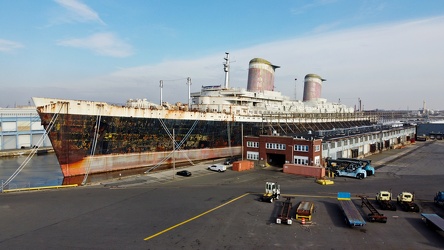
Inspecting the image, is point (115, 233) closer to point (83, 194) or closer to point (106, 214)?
point (106, 214)

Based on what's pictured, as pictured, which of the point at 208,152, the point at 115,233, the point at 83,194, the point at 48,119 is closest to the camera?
the point at 115,233

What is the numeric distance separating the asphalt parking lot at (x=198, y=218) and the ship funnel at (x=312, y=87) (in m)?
65.8

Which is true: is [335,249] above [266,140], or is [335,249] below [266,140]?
below

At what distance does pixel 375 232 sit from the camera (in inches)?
658

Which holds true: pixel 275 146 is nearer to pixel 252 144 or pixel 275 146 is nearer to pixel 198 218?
pixel 252 144

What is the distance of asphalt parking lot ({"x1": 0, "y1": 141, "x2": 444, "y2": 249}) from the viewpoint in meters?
15.2

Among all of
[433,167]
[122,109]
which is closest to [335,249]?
[122,109]

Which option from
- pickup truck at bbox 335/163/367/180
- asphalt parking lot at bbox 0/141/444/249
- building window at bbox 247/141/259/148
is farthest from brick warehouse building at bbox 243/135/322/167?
asphalt parking lot at bbox 0/141/444/249

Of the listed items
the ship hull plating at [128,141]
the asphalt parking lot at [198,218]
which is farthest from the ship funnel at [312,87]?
the asphalt parking lot at [198,218]

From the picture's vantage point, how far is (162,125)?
41.1m

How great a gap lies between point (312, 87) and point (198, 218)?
82.5 metres

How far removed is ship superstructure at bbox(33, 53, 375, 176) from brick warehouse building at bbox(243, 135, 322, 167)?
7.75 m

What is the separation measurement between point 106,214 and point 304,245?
486 inches

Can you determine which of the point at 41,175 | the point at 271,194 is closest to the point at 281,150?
the point at 271,194
